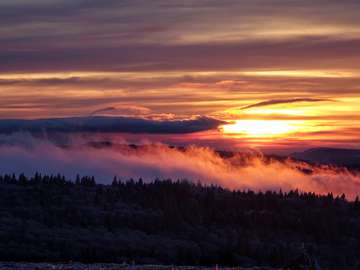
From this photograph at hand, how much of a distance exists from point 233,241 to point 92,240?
30450mm

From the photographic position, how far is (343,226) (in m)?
191

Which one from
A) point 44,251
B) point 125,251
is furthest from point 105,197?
point 44,251

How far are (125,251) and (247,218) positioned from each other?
71100mm

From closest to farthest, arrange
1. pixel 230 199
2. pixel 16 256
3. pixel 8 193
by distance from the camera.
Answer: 1. pixel 16 256
2. pixel 8 193
3. pixel 230 199

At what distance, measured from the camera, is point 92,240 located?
122250 millimetres

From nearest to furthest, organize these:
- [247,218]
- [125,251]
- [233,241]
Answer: [125,251]
[233,241]
[247,218]

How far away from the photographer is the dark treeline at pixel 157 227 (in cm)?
11044

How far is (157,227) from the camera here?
6270 inches

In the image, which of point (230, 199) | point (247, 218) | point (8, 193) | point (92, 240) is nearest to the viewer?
point (92, 240)

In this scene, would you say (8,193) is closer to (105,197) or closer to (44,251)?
(105,197)

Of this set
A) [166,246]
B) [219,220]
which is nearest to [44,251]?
[166,246]

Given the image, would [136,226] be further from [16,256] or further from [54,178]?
[16,256]

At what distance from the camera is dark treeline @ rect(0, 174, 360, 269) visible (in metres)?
110

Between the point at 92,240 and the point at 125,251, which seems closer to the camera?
the point at 125,251
